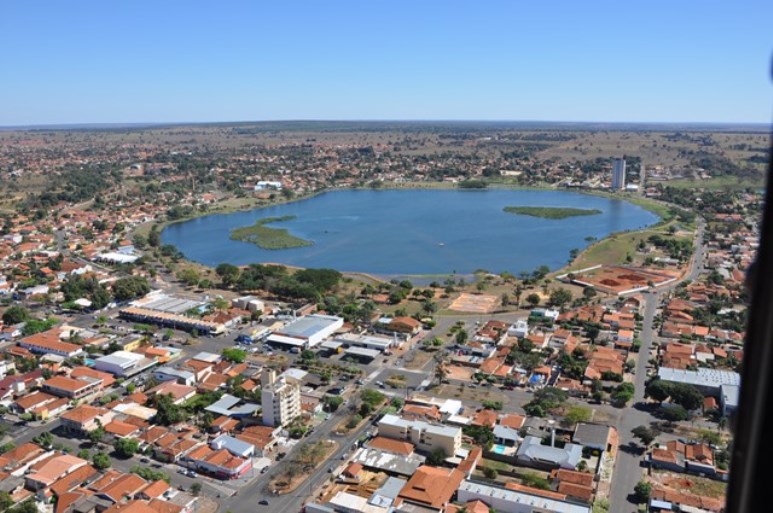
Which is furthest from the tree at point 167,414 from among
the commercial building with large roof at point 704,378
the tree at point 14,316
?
the commercial building with large roof at point 704,378

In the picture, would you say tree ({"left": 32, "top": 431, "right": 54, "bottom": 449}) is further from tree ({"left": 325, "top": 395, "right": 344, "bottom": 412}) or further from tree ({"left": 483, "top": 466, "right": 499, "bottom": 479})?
tree ({"left": 483, "top": 466, "right": 499, "bottom": 479})

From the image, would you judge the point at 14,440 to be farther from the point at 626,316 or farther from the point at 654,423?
the point at 626,316

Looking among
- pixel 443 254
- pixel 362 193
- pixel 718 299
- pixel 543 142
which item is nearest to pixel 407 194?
pixel 362 193

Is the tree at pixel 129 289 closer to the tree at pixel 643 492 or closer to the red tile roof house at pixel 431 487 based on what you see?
the red tile roof house at pixel 431 487

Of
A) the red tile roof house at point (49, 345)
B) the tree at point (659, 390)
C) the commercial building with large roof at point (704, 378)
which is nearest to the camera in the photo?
the tree at point (659, 390)

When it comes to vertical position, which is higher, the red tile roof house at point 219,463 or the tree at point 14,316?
the tree at point 14,316

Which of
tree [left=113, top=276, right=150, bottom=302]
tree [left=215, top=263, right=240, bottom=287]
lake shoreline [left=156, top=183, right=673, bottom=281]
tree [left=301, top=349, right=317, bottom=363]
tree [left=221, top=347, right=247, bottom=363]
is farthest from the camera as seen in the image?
lake shoreline [left=156, top=183, right=673, bottom=281]

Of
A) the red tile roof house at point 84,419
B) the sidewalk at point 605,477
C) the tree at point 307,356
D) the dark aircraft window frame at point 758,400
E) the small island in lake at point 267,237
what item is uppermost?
the dark aircraft window frame at point 758,400

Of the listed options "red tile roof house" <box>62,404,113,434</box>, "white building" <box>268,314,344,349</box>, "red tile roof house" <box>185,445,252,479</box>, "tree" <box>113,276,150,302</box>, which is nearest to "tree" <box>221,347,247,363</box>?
"white building" <box>268,314,344,349</box>
